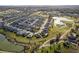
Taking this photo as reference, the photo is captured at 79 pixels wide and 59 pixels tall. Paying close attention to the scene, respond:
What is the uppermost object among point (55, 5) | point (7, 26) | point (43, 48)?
point (55, 5)

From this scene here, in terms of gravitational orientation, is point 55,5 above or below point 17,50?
above

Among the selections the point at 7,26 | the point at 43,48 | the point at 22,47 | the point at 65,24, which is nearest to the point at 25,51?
the point at 22,47

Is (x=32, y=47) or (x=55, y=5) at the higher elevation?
(x=55, y=5)
